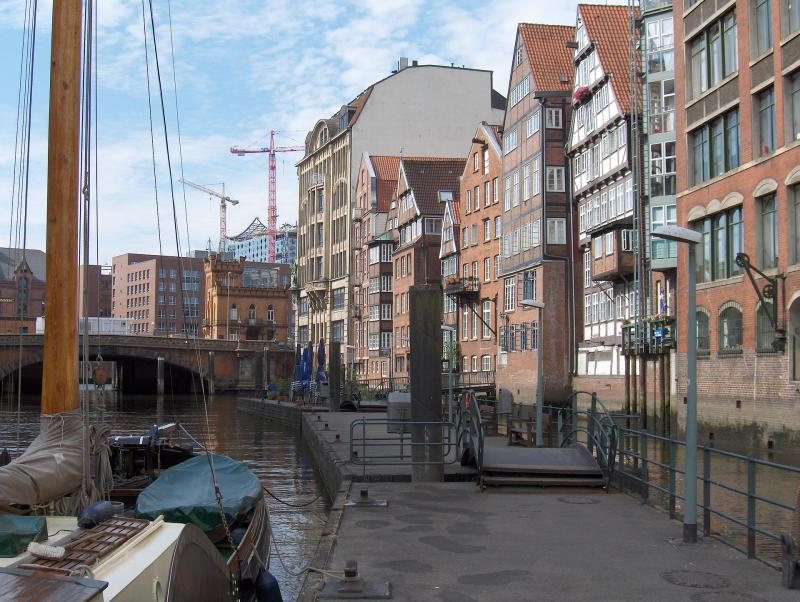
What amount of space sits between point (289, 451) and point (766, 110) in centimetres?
2010

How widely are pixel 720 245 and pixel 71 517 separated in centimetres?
2777

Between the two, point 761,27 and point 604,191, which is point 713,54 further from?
point 604,191

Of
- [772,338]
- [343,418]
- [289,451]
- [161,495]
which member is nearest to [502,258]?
[343,418]

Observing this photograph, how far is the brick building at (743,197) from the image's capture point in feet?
93.4

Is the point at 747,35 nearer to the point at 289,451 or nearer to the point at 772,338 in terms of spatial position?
the point at 772,338

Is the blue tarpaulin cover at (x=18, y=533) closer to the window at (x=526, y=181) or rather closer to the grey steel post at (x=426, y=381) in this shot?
the grey steel post at (x=426, y=381)

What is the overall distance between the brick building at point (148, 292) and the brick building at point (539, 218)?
364ft

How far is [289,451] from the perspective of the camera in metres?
36.4

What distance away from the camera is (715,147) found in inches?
1326

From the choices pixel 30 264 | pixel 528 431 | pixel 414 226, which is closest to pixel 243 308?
pixel 30 264

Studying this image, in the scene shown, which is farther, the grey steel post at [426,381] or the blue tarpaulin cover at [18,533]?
the grey steel post at [426,381]

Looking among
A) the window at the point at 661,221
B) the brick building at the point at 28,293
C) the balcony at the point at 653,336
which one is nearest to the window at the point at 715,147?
the window at the point at 661,221

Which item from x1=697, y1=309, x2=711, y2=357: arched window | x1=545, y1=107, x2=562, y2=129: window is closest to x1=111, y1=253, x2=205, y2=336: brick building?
x1=545, y1=107, x2=562, y2=129: window

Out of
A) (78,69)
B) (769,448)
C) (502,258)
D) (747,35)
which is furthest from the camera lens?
(502,258)
